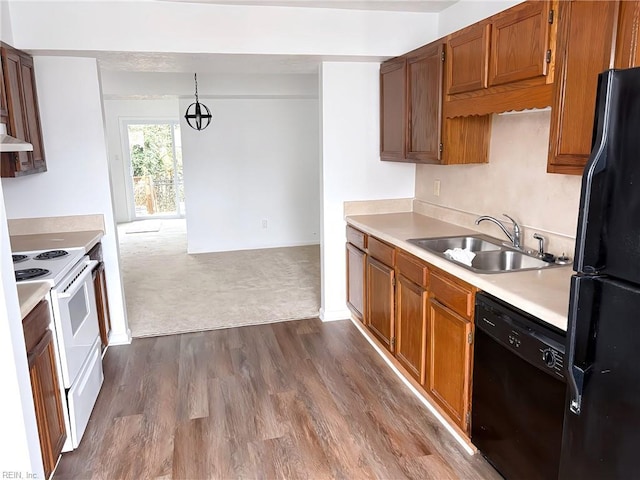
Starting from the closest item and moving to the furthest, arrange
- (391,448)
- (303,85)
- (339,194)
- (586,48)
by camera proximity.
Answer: (586,48) < (391,448) < (339,194) < (303,85)

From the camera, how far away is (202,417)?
267 cm

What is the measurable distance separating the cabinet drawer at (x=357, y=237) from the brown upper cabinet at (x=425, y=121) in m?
0.65

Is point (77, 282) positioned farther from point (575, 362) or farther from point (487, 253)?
point (575, 362)

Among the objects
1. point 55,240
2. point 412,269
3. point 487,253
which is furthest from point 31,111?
point 487,253

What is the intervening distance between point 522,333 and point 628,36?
1.12m

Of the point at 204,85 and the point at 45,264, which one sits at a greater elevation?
the point at 204,85

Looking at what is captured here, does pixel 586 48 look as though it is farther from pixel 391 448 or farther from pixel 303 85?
pixel 303 85

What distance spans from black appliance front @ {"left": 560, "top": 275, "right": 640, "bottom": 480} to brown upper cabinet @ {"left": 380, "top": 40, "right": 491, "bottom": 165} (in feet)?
5.92

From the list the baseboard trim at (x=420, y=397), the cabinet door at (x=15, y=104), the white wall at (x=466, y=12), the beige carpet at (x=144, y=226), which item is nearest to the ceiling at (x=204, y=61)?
the cabinet door at (x=15, y=104)

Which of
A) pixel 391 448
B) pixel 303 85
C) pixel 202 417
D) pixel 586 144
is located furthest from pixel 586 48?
pixel 303 85

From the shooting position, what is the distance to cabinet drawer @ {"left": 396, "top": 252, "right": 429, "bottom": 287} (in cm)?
257

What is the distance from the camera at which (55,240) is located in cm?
319

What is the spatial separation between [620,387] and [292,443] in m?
1.66

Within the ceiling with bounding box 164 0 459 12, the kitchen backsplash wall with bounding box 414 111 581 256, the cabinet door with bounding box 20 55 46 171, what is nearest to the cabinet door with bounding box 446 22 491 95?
the kitchen backsplash wall with bounding box 414 111 581 256
